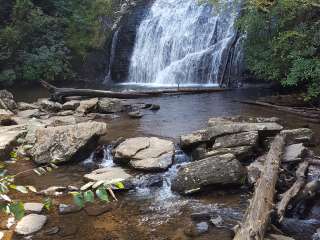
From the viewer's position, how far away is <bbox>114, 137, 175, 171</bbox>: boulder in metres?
7.17

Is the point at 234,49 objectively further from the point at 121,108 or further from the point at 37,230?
the point at 37,230

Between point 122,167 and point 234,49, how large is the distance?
9.54m

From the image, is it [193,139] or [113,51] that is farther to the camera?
[113,51]

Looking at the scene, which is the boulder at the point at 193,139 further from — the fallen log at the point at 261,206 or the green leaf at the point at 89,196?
the green leaf at the point at 89,196

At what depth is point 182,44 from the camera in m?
17.5

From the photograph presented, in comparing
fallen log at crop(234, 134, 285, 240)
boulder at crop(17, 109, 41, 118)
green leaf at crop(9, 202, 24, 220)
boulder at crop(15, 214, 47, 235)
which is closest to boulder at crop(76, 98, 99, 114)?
boulder at crop(17, 109, 41, 118)

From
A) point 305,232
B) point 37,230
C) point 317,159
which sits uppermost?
point 317,159

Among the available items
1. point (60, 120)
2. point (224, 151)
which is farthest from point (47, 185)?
point (60, 120)

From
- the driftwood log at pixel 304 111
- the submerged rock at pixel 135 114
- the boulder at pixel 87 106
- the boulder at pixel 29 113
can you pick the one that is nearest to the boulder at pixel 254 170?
the driftwood log at pixel 304 111

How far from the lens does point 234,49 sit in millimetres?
15641

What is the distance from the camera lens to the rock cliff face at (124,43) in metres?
19.3

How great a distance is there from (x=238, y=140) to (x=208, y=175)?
1.51m

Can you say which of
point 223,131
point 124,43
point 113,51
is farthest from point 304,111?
point 113,51

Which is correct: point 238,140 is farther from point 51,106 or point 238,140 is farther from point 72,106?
point 51,106
